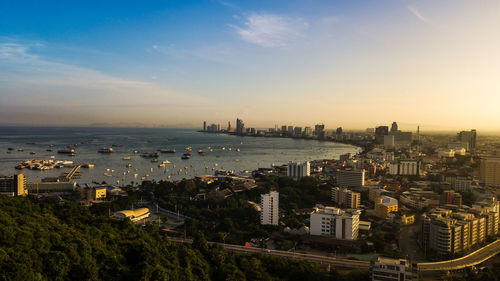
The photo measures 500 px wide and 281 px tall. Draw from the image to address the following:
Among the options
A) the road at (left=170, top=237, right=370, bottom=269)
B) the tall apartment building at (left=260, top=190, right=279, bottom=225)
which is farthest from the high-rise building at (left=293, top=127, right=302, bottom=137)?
the road at (left=170, top=237, right=370, bottom=269)

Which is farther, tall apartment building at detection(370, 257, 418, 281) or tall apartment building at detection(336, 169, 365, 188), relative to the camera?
tall apartment building at detection(336, 169, 365, 188)

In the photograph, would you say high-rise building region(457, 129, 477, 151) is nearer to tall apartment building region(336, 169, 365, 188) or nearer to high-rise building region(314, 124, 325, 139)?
tall apartment building region(336, 169, 365, 188)

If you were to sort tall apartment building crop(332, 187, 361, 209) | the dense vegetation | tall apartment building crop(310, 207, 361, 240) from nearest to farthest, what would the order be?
the dense vegetation, tall apartment building crop(310, 207, 361, 240), tall apartment building crop(332, 187, 361, 209)

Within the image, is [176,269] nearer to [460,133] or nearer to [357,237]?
[357,237]

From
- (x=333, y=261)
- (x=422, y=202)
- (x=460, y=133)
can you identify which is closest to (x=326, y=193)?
(x=422, y=202)

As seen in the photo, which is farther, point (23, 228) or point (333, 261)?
point (333, 261)

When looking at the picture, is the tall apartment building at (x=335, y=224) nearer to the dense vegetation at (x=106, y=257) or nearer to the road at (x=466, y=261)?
the road at (x=466, y=261)
